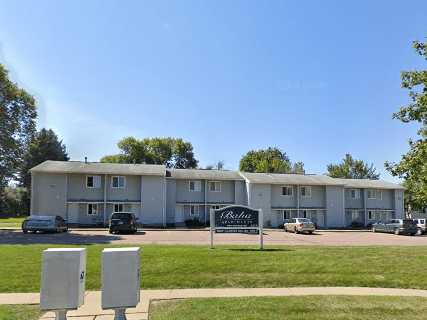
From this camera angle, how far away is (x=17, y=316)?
312 inches

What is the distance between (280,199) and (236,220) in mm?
30810

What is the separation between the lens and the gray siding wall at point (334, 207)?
52.1 metres

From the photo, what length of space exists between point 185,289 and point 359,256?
674 centimetres

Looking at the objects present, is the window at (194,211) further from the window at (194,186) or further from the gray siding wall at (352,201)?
the gray siding wall at (352,201)

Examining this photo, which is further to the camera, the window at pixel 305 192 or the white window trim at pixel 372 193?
the white window trim at pixel 372 193

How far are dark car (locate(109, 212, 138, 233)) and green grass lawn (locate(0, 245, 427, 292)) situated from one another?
19.7 metres

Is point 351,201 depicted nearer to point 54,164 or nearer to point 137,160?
point 54,164

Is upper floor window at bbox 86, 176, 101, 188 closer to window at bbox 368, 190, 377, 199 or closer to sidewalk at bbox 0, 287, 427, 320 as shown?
window at bbox 368, 190, 377, 199

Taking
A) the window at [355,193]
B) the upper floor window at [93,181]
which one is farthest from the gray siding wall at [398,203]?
the upper floor window at [93,181]

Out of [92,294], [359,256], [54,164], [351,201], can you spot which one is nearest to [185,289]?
[92,294]

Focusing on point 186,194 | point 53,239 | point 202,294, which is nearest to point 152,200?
point 186,194

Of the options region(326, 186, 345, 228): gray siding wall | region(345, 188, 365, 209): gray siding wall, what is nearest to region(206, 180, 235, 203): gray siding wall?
region(326, 186, 345, 228): gray siding wall

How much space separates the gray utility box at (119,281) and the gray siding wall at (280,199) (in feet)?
147

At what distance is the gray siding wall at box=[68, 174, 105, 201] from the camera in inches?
1775
